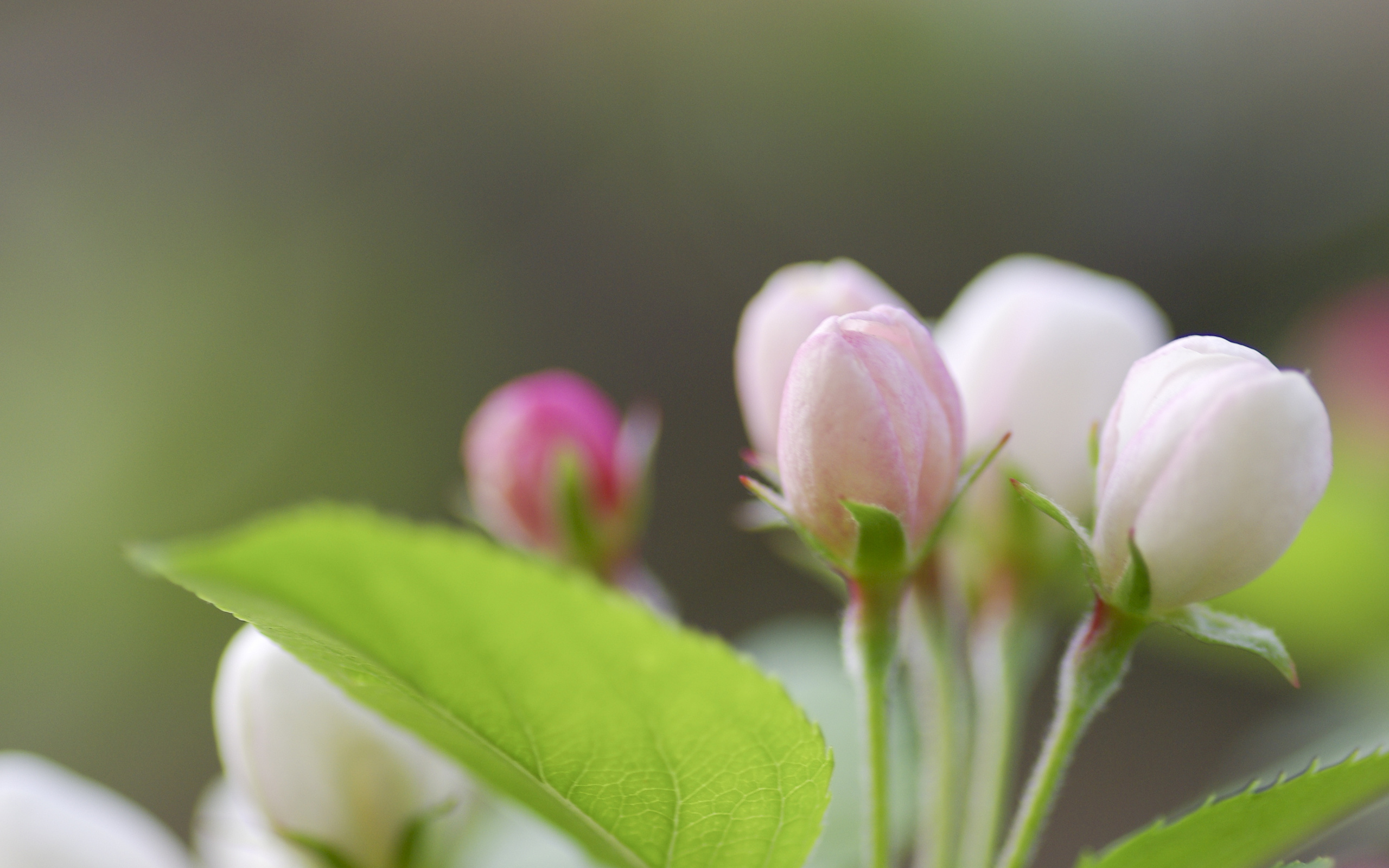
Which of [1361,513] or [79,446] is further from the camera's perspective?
[79,446]

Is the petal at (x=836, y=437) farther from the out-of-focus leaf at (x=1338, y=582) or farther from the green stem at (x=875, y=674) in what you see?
the out-of-focus leaf at (x=1338, y=582)

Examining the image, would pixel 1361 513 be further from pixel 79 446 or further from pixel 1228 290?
pixel 79 446

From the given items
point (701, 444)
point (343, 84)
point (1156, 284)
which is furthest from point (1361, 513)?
point (343, 84)

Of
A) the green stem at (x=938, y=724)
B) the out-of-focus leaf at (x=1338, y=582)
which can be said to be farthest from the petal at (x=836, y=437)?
the out-of-focus leaf at (x=1338, y=582)

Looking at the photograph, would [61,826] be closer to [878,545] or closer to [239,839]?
[239,839]

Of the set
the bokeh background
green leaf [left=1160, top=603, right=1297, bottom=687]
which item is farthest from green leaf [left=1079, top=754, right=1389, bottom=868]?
the bokeh background

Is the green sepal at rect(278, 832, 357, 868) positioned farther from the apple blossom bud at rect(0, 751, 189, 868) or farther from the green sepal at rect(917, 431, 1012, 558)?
the green sepal at rect(917, 431, 1012, 558)
